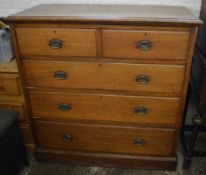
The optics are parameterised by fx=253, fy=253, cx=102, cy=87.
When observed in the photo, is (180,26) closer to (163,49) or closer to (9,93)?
(163,49)

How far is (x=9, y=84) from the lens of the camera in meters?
1.67

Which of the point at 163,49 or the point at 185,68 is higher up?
the point at 163,49

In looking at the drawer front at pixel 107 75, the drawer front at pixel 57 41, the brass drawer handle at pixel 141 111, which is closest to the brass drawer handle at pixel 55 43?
the drawer front at pixel 57 41

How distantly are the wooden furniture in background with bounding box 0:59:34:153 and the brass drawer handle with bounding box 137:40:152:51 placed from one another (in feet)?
2.58

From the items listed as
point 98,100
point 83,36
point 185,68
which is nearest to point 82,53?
point 83,36

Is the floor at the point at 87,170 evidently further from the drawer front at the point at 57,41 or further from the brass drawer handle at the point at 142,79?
the drawer front at the point at 57,41

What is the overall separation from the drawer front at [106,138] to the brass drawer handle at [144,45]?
56cm

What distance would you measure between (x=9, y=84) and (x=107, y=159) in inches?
33.6

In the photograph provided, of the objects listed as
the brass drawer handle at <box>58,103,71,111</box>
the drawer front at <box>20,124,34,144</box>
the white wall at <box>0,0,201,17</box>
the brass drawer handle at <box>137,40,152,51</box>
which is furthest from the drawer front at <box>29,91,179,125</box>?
the white wall at <box>0,0,201,17</box>

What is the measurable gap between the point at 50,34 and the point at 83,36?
0.61 ft

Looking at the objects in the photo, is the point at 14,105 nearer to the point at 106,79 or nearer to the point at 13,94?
the point at 13,94

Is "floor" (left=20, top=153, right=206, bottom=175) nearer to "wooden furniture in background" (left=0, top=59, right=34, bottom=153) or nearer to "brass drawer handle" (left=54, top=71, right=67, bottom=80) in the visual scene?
"wooden furniture in background" (left=0, top=59, right=34, bottom=153)

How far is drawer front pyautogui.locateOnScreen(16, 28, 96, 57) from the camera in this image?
1.39 meters

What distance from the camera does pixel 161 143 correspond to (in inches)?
67.2
